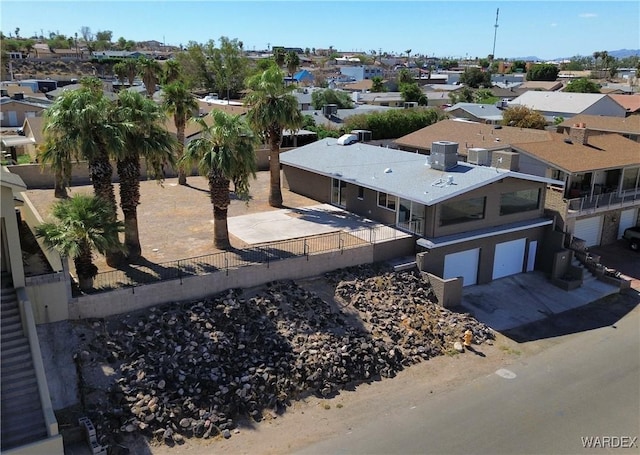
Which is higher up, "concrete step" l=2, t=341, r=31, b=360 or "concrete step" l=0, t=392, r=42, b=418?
"concrete step" l=2, t=341, r=31, b=360

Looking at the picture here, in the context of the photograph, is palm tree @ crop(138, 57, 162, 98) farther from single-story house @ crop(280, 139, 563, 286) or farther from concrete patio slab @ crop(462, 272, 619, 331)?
concrete patio slab @ crop(462, 272, 619, 331)

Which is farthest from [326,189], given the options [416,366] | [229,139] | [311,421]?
[311,421]

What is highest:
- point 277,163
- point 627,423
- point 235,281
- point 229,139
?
point 229,139

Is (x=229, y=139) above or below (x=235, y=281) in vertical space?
above

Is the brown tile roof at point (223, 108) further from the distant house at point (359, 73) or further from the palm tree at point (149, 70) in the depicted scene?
the distant house at point (359, 73)

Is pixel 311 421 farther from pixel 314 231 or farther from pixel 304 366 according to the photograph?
pixel 314 231

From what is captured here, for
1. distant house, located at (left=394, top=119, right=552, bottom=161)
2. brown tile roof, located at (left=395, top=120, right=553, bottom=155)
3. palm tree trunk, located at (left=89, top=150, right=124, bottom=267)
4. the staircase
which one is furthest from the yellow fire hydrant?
brown tile roof, located at (left=395, top=120, right=553, bottom=155)
